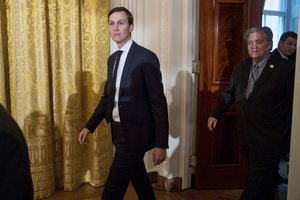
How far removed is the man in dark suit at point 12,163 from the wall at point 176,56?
7.33 feet

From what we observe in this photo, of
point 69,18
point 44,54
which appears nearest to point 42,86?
point 44,54

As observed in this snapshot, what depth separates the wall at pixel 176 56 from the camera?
9.04 ft

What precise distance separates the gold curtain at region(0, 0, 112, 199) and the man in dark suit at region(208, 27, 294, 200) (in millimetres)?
1254

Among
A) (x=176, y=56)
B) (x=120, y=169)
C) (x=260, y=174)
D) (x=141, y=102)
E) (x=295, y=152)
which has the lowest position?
(x=260, y=174)

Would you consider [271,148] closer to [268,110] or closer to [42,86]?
[268,110]

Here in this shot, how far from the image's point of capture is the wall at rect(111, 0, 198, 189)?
2.76 metres

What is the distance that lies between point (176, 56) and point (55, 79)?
102 centimetres

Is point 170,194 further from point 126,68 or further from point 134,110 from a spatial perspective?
point 126,68

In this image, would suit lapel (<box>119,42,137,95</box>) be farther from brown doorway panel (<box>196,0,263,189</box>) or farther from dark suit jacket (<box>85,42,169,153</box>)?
brown doorway panel (<box>196,0,263,189</box>)

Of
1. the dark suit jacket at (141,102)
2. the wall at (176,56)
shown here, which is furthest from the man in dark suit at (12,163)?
the wall at (176,56)

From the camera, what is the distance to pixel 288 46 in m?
3.45

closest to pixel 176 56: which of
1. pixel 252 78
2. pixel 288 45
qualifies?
pixel 252 78

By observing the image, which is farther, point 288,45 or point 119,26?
point 288,45

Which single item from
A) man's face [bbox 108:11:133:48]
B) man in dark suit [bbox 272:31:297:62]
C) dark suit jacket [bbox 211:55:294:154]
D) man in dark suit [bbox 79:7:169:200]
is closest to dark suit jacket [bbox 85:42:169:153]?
man in dark suit [bbox 79:7:169:200]
